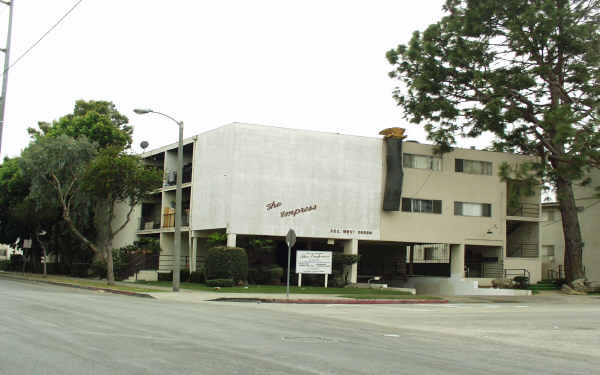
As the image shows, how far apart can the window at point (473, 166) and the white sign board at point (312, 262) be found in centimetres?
1541

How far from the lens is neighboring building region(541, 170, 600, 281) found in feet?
154

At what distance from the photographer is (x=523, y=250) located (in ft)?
151

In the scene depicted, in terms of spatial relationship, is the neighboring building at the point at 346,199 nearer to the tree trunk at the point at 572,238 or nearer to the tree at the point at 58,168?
the tree trunk at the point at 572,238

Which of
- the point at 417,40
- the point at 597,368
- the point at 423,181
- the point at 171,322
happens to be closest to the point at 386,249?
the point at 423,181

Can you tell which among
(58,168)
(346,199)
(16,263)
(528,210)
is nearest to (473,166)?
(528,210)

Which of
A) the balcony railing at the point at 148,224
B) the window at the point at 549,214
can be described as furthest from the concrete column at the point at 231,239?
the window at the point at 549,214

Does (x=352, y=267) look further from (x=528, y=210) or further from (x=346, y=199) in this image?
(x=528, y=210)

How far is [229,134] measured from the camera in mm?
38344

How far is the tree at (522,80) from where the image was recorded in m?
35.0

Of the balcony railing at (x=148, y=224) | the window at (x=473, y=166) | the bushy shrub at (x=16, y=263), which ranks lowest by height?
the bushy shrub at (x=16, y=263)

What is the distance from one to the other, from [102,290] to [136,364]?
23399 mm

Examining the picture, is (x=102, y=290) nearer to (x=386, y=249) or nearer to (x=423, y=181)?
(x=423, y=181)

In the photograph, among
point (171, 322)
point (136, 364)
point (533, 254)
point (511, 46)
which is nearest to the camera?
point (136, 364)

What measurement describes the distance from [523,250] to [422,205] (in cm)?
933
